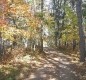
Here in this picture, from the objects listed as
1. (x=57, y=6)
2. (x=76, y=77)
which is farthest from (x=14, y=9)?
(x=57, y=6)

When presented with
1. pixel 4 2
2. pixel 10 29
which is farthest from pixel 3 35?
pixel 4 2

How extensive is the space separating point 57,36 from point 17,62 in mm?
23195

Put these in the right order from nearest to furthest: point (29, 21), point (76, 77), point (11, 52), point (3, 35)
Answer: point (76, 77) < point (3, 35) < point (11, 52) < point (29, 21)

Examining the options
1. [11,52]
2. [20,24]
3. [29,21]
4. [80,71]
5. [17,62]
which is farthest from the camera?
[20,24]

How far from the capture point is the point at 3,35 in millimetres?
16031

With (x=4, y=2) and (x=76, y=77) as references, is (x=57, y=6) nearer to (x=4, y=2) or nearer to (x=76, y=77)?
(x=4, y=2)

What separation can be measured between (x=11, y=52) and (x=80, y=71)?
322 inches

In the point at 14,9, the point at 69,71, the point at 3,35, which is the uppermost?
the point at 14,9

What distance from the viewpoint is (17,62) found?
1719cm

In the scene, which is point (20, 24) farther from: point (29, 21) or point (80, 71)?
point (80, 71)

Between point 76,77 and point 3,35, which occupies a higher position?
point 3,35

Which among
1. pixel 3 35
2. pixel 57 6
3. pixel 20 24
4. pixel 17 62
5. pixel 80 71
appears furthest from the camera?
pixel 57 6

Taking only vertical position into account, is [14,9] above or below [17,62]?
above

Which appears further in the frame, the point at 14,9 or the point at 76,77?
the point at 14,9
